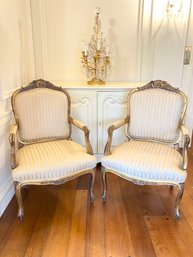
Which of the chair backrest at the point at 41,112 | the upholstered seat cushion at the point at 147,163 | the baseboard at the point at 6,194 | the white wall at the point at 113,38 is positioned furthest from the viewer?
the white wall at the point at 113,38

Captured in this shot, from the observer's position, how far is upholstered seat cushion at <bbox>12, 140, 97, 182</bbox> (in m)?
1.66

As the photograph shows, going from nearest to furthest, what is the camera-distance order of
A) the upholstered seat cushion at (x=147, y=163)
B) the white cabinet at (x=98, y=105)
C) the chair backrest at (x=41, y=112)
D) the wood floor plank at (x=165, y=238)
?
the wood floor plank at (x=165, y=238) < the upholstered seat cushion at (x=147, y=163) < the chair backrest at (x=41, y=112) < the white cabinet at (x=98, y=105)

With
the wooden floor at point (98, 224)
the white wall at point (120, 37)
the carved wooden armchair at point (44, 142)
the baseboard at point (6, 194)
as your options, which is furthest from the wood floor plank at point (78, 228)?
the white wall at point (120, 37)

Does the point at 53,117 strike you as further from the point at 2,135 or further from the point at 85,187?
the point at 85,187

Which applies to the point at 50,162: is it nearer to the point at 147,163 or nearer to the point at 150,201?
the point at 147,163

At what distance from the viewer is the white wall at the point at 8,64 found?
1.87 m

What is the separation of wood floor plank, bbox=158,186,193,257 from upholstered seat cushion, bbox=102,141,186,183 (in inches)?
14.4

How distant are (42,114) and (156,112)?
3.44 feet

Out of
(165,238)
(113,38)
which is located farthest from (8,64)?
(165,238)

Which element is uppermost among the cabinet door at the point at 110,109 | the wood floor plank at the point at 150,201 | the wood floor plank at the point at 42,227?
the cabinet door at the point at 110,109

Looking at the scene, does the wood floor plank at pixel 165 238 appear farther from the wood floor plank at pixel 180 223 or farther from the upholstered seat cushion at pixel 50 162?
the upholstered seat cushion at pixel 50 162

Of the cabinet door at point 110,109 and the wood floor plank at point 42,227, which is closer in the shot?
the wood floor plank at point 42,227

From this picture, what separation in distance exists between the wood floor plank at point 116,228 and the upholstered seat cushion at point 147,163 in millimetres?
355

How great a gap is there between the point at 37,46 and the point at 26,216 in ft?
6.09
